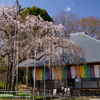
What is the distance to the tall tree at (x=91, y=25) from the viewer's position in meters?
26.2

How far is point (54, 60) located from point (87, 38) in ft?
19.5

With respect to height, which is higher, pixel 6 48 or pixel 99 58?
pixel 6 48

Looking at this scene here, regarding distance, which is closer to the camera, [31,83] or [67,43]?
[67,43]

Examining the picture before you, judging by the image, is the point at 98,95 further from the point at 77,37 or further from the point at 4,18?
the point at 4,18

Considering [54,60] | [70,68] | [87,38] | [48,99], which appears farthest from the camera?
[87,38]

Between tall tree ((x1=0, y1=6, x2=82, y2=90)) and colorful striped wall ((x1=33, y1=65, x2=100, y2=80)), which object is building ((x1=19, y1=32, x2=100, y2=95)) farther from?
tall tree ((x1=0, y1=6, x2=82, y2=90))

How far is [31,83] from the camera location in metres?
15.9

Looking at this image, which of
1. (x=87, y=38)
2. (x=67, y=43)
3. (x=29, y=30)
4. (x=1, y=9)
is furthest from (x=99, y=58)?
(x=1, y=9)

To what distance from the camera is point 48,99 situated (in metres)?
10.6

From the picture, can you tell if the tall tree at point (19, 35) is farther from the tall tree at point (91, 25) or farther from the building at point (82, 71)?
the tall tree at point (91, 25)

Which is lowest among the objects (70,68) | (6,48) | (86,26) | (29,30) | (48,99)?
(48,99)

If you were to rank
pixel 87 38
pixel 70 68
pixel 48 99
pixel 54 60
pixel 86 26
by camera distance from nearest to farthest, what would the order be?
pixel 48 99
pixel 54 60
pixel 70 68
pixel 87 38
pixel 86 26

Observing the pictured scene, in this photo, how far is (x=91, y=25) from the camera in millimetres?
26344

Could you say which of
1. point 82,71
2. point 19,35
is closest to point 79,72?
point 82,71
